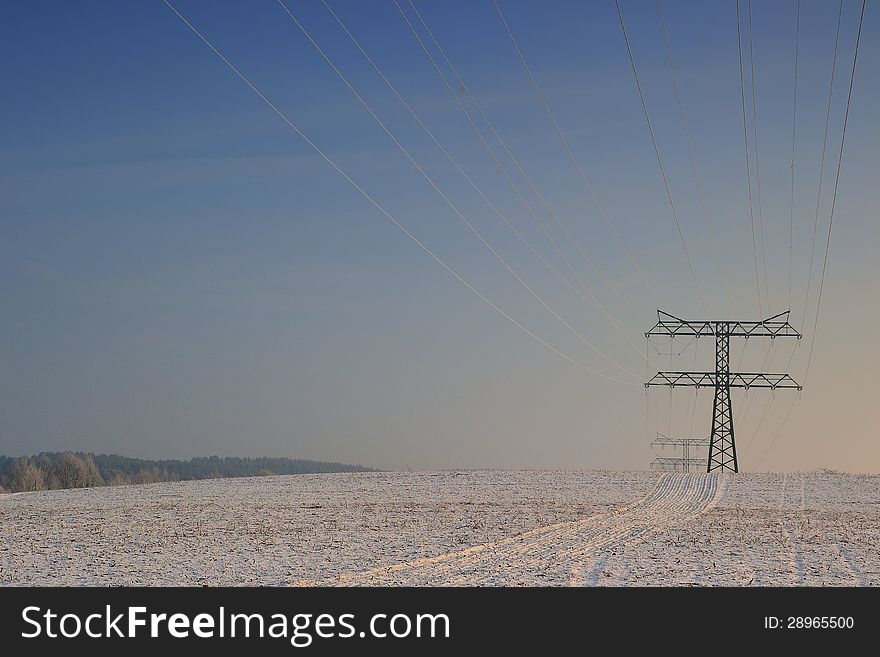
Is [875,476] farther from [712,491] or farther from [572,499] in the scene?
[572,499]

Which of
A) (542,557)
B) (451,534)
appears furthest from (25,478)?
(542,557)

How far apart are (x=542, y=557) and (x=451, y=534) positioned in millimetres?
4783

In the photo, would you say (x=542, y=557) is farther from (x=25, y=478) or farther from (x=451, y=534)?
(x=25, y=478)

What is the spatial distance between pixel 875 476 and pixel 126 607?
1687 inches

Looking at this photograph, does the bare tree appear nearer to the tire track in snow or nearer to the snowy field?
the snowy field

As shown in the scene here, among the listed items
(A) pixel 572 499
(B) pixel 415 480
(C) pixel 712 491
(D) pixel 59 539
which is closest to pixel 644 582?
(D) pixel 59 539

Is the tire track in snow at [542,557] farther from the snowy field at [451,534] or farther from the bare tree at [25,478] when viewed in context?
the bare tree at [25,478]

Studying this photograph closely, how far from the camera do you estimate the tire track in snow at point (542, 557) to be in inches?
657

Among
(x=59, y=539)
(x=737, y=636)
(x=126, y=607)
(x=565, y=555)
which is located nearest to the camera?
(x=737, y=636)

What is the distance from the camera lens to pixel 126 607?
1408 cm

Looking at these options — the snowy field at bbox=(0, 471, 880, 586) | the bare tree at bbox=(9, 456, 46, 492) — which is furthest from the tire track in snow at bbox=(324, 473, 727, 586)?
the bare tree at bbox=(9, 456, 46, 492)

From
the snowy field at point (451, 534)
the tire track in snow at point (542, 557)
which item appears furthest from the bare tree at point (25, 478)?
the tire track in snow at point (542, 557)

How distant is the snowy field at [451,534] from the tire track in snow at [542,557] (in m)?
0.05

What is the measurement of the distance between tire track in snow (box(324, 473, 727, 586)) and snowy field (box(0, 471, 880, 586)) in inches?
1.9
